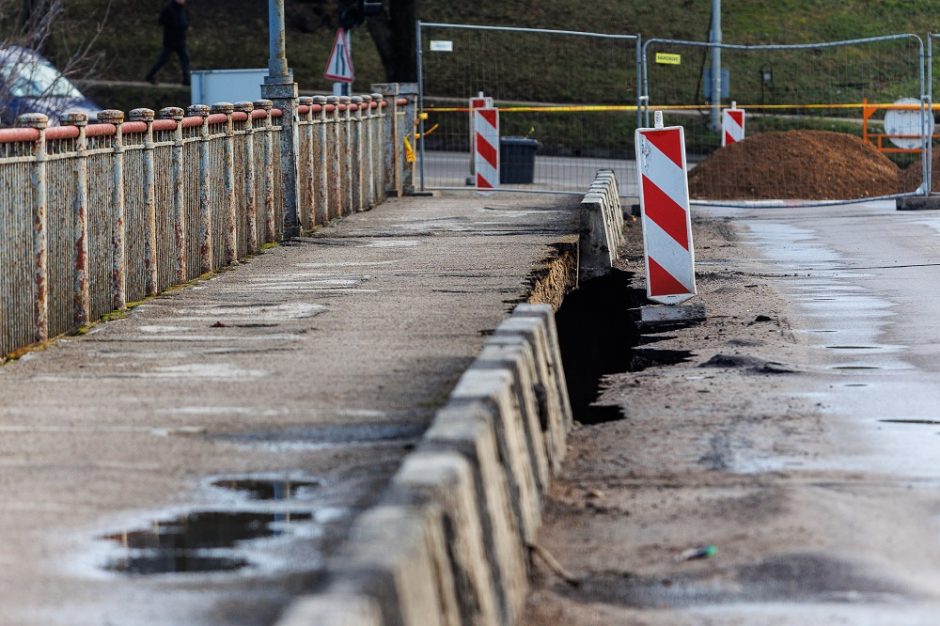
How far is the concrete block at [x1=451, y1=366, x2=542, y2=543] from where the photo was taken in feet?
19.5

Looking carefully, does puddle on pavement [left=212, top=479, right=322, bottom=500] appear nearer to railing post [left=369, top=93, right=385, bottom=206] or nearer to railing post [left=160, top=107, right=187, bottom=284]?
railing post [left=160, top=107, right=187, bottom=284]

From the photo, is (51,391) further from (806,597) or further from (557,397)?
(806,597)

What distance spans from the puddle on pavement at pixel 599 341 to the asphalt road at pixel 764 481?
0.13 m

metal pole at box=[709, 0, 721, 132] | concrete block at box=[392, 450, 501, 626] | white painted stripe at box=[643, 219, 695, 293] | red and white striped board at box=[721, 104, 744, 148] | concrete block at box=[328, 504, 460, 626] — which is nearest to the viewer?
concrete block at box=[328, 504, 460, 626]

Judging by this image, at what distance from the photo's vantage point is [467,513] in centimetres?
500

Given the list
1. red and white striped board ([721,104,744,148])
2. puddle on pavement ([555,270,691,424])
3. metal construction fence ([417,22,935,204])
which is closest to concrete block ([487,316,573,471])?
puddle on pavement ([555,270,691,424])

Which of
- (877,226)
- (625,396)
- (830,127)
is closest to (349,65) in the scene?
(877,226)

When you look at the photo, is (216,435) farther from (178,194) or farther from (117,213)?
(178,194)

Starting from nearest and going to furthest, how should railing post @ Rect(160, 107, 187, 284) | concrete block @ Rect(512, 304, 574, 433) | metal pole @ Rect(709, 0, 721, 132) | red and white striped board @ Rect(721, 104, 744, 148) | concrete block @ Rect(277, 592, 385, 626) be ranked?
concrete block @ Rect(277, 592, 385, 626) → concrete block @ Rect(512, 304, 574, 433) → railing post @ Rect(160, 107, 187, 284) → red and white striped board @ Rect(721, 104, 744, 148) → metal pole @ Rect(709, 0, 721, 132)

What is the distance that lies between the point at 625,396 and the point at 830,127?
31192mm

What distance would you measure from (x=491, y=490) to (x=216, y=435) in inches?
97.0

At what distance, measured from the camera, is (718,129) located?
38250 mm

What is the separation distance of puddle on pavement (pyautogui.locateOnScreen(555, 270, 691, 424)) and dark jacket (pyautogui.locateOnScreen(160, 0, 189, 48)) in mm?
25918

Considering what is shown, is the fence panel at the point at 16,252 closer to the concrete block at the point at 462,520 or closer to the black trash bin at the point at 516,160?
the concrete block at the point at 462,520
